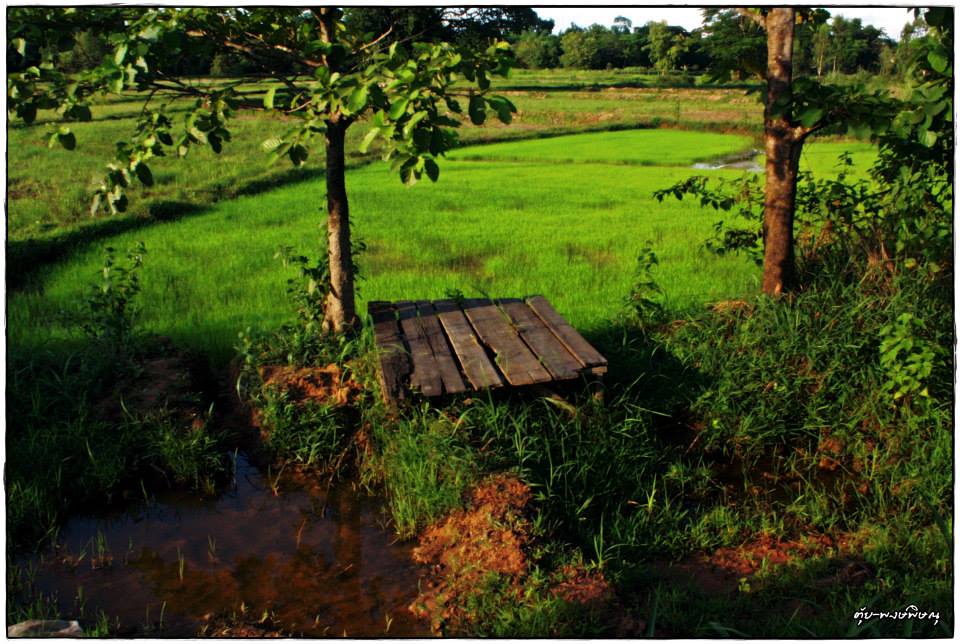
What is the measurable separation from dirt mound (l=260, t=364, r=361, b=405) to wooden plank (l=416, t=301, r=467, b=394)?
491 mm

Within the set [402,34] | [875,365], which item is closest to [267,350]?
[402,34]

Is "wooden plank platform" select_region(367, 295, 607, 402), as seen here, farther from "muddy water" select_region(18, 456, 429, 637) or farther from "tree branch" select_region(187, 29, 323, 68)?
"tree branch" select_region(187, 29, 323, 68)

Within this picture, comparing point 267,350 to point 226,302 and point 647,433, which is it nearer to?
point 226,302

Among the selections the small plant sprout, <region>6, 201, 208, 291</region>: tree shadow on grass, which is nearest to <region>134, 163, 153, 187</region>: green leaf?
the small plant sprout

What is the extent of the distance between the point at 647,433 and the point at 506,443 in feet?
2.99

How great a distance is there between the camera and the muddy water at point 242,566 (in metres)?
3.19

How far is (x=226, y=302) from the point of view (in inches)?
252

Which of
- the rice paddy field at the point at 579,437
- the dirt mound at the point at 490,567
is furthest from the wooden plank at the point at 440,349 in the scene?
the dirt mound at the point at 490,567

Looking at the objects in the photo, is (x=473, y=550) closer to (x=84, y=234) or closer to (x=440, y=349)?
(x=440, y=349)

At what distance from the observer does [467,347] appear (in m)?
4.51

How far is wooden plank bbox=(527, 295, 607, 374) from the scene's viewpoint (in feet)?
14.0

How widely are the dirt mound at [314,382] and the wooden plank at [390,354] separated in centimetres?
26

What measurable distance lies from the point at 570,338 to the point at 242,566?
6.67 feet

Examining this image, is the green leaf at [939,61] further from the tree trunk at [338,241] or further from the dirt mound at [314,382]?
the dirt mound at [314,382]
